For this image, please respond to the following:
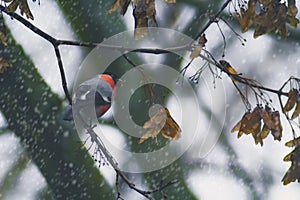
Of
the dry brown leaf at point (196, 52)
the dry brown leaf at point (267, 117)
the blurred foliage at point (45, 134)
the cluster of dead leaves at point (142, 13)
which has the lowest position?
the dry brown leaf at point (267, 117)

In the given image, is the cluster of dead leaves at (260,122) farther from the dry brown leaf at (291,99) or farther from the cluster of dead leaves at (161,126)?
the cluster of dead leaves at (161,126)

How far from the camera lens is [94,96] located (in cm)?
213

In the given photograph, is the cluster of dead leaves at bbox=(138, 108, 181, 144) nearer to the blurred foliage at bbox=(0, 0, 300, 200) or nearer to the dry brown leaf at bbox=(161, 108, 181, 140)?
the dry brown leaf at bbox=(161, 108, 181, 140)

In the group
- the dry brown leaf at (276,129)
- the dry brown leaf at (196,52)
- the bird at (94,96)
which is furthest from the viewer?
the bird at (94,96)

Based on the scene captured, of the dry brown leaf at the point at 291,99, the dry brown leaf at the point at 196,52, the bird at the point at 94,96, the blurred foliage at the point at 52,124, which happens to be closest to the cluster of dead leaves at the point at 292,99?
the dry brown leaf at the point at 291,99

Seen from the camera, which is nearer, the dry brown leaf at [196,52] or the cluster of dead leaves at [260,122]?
the dry brown leaf at [196,52]

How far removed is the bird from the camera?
1958 mm

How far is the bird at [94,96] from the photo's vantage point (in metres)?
1.96

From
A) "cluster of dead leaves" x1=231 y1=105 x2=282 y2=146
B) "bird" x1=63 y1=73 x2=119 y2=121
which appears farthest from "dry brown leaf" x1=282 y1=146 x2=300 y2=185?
"bird" x1=63 y1=73 x2=119 y2=121

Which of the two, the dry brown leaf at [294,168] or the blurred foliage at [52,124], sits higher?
the blurred foliage at [52,124]

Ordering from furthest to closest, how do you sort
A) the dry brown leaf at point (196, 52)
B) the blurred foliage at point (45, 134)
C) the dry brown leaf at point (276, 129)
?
the blurred foliage at point (45, 134) → the dry brown leaf at point (276, 129) → the dry brown leaf at point (196, 52)

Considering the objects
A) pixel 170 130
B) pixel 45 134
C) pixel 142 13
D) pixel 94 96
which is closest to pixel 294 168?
pixel 170 130

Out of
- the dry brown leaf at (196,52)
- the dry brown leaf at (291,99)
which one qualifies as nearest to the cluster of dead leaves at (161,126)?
the dry brown leaf at (196,52)

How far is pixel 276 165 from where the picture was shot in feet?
11.9
